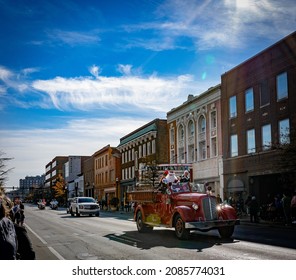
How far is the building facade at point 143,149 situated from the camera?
47.9m

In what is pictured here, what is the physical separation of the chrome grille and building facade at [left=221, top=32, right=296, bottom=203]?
12398 mm

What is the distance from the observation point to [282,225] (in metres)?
21.2

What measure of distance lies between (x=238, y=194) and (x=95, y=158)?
50.4 metres

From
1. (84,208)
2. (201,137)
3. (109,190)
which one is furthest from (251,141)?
(109,190)

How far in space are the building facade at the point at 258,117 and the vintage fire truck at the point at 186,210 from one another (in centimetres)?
1145

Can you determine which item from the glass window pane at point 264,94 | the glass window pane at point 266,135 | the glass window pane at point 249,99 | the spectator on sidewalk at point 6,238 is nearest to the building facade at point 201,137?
the glass window pane at point 249,99

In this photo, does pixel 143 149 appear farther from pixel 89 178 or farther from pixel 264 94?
pixel 89 178

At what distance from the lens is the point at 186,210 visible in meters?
14.0

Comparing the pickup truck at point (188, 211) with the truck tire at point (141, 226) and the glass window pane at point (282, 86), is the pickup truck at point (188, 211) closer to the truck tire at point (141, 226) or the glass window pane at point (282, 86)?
the truck tire at point (141, 226)

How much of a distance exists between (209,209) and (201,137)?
25120 mm

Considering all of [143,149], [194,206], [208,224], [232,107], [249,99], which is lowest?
[208,224]

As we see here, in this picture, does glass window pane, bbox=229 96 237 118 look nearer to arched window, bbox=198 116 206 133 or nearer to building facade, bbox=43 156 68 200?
arched window, bbox=198 116 206 133

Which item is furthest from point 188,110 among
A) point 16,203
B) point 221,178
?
point 16,203
